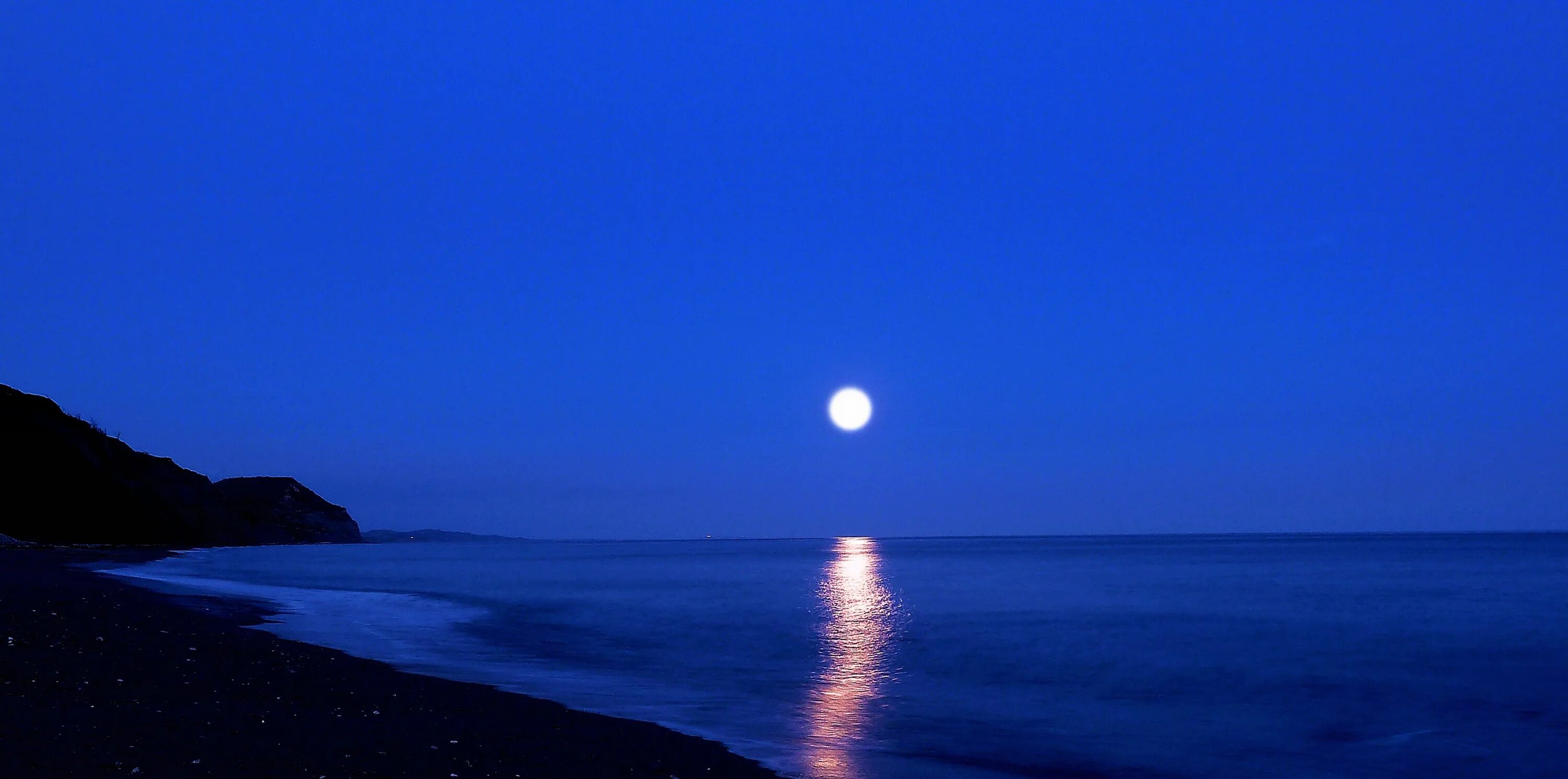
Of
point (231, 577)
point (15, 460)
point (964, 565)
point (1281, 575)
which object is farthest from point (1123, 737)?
point (15, 460)

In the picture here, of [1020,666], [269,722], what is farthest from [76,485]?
[269,722]

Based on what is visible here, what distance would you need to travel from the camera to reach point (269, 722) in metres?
12.5

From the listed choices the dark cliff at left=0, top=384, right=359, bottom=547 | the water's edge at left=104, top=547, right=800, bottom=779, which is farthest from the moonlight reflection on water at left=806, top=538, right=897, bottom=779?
the dark cliff at left=0, top=384, right=359, bottom=547

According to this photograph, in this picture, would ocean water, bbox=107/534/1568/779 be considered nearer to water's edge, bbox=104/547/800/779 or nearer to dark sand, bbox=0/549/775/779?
water's edge, bbox=104/547/800/779

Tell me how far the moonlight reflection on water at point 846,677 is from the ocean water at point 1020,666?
131 millimetres

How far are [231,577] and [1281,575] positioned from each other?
281ft

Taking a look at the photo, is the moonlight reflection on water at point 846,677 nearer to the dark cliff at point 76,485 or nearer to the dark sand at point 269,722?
the dark sand at point 269,722

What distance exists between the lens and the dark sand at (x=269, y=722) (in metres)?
9.95

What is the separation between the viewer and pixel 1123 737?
60.9 ft

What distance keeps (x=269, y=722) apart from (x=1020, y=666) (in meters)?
22.2

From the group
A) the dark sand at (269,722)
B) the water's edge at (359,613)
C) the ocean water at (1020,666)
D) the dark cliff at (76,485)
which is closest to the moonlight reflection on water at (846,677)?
the ocean water at (1020,666)

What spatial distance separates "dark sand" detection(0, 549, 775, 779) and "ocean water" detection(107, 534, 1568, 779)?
73.3 inches

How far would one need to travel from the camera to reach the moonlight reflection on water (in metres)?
14.6

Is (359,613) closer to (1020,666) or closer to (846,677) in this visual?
(846,677)
